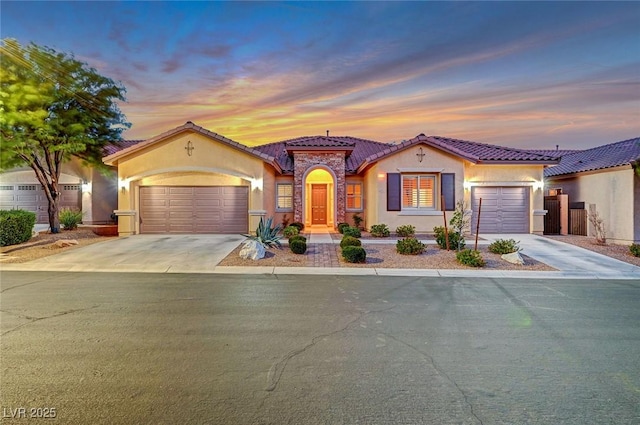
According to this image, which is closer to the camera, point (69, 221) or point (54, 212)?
point (54, 212)

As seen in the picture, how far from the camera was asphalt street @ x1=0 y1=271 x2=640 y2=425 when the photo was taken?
3094mm

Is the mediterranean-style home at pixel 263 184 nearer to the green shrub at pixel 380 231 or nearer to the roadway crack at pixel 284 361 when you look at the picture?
the green shrub at pixel 380 231

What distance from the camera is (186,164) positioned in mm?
16609

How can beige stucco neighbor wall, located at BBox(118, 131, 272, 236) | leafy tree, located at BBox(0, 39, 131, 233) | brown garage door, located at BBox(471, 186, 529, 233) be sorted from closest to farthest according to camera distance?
leafy tree, located at BBox(0, 39, 131, 233) < beige stucco neighbor wall, located at BBox(118, 131, 272, 236) < brown garage door, located at BBox(471, 186, 529, 233)

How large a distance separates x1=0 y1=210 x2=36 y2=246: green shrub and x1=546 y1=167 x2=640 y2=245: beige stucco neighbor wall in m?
24.3

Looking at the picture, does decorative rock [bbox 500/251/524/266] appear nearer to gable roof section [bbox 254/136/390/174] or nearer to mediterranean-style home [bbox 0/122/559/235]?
mediterranean-style home [bbox 0/122/559/235]

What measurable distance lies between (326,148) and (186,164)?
7204 millimetres

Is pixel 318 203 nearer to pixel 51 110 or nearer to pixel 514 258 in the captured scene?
pixel 514 258

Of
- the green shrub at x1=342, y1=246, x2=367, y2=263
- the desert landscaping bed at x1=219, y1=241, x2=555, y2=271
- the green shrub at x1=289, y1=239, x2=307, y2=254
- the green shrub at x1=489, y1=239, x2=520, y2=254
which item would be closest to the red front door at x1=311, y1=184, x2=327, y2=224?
the desert landscaping bed at x1=219, y1=241, x2=555, y2=271

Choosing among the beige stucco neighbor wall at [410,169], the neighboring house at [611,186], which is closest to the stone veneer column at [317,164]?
the beige stucco neighbor wall at [410,169]

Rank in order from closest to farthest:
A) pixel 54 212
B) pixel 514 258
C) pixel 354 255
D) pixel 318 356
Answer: pixel 318 356 → pixel 354 255 → pixel 514 258 → pixel 54 212

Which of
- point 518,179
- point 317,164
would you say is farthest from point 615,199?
point 317,164

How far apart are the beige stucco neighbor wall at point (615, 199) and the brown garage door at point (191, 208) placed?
650 inches

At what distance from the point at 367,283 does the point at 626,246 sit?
1240 cm
